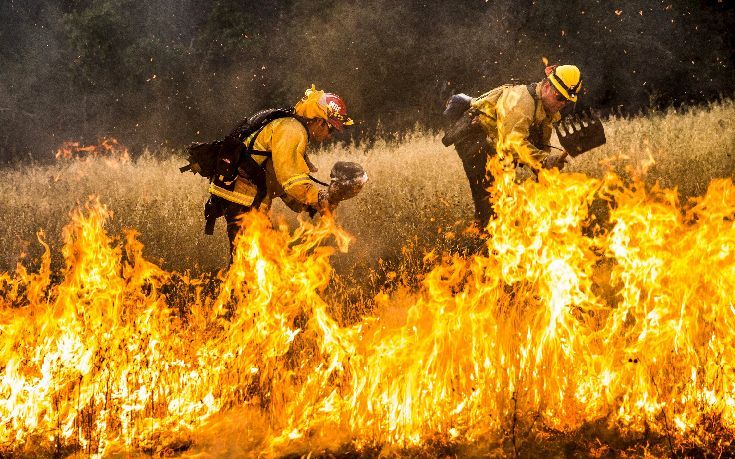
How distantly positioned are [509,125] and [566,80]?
585mm

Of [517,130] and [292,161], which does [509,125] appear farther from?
[292,161]

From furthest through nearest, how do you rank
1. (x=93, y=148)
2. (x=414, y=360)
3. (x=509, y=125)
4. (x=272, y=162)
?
(x=93, y=148)
(x=509, y=125)
(x=272, y=162)
(x=414, y=360)

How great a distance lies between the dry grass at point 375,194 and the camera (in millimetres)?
8180

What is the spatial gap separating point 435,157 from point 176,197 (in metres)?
3.77

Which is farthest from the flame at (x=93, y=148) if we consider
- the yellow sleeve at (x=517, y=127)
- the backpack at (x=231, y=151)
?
the yellow sleeve at (x=517, y=127)

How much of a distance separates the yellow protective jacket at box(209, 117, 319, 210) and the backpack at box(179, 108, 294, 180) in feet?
0.19

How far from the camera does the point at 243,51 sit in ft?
65.0

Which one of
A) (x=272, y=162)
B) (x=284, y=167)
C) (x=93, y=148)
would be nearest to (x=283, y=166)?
(x=284, y=167)

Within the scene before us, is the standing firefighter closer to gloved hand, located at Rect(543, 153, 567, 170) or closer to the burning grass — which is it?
gloved hand, located at Rect(543, 153, 567, 170)

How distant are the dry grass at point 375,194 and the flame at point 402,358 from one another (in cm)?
253

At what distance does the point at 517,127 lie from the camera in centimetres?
630

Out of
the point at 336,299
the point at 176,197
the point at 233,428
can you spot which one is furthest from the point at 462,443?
the point at 176,197

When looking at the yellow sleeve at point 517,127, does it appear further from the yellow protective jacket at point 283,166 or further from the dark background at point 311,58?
the dark background at point 311,58

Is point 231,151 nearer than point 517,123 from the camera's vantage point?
Yes
